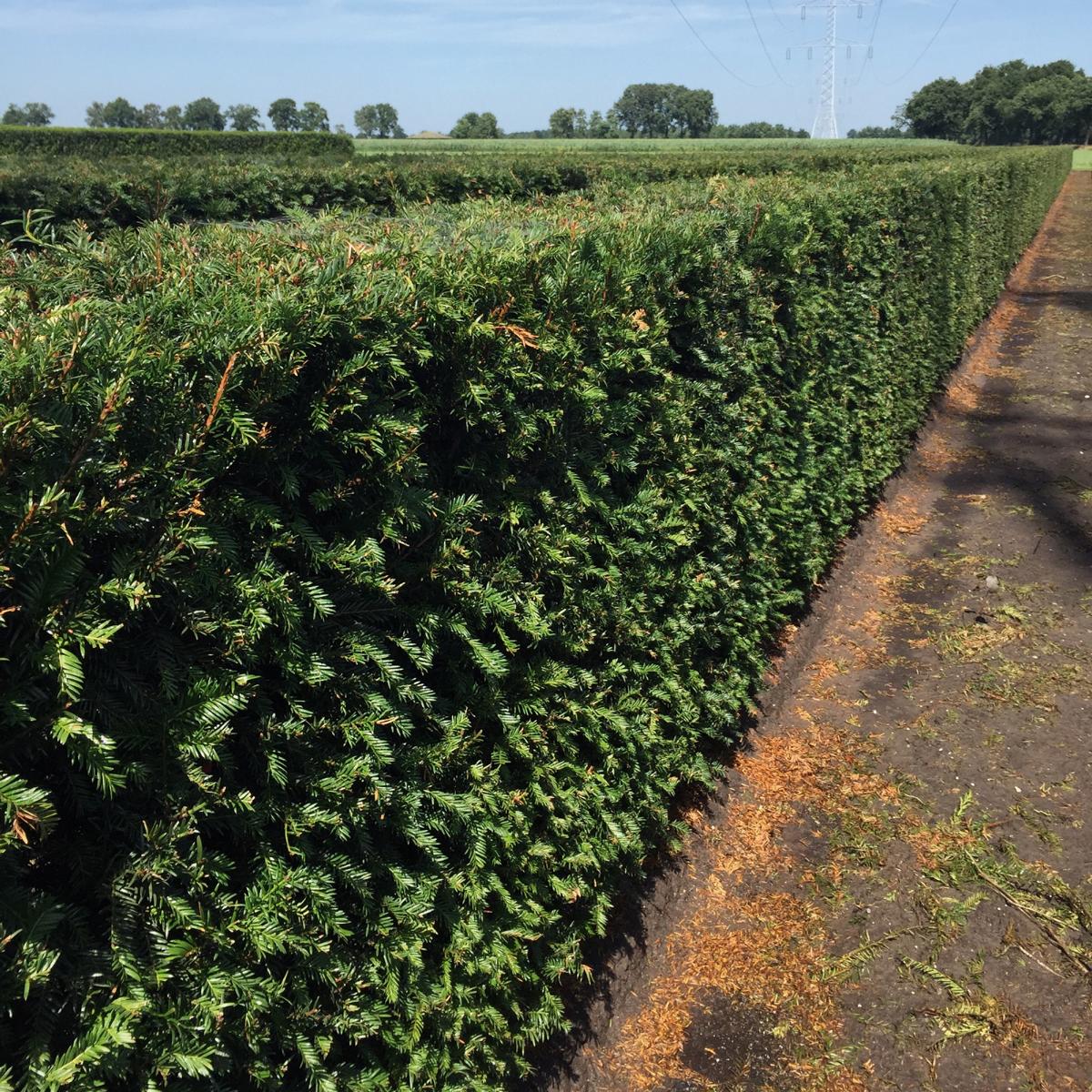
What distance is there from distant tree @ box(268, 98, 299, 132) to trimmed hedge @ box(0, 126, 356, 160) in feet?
281

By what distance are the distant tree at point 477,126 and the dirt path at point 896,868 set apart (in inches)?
4157

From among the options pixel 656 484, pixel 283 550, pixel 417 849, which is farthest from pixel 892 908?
pixel 283 550

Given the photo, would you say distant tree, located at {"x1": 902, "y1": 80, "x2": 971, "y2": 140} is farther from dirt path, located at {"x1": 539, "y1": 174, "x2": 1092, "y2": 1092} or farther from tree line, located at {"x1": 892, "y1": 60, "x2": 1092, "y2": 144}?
dirt path, located at {"x1": 539, "y1": 174, "x2": 1092, "y2": 1092}

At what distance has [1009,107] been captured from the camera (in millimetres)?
118875

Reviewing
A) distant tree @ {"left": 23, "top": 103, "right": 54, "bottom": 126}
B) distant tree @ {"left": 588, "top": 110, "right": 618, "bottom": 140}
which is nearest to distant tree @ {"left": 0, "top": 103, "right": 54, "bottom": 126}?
distant tree @ {"left": 23, "top": 103, "right": 54, "bottom": 126}

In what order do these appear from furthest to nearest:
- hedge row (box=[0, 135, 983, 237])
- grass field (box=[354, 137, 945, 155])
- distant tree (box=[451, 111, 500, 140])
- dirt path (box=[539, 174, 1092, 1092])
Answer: distant tree (box=[451, 111, 500, 140]), grass field (box=[354, 137, 945, 155]), hedge row (box=[0, 135, 983, 237]), dirt path (box=[539, 174, 1092, 1092])

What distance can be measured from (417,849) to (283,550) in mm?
932

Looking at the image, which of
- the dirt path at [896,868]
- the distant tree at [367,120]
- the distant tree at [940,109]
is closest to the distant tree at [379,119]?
the distant tree at [367,120]

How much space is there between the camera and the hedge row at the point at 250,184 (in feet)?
29.4

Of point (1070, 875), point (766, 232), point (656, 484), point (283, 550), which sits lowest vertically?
point (1070, 875)

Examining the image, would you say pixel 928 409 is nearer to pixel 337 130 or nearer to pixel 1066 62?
pixel 337 130

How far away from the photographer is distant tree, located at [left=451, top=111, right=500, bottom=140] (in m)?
102

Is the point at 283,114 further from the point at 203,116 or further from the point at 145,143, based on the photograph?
the point at 145,143

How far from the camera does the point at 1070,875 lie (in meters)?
3.80
